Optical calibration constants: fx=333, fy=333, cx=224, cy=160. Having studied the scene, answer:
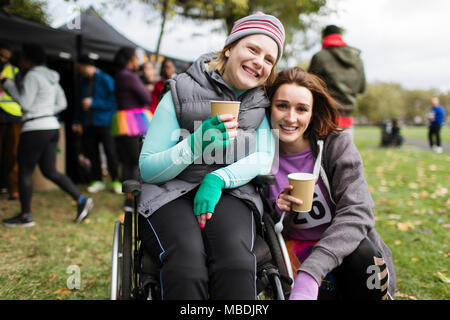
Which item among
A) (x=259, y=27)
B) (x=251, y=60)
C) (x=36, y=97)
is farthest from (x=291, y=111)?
(x=36, y=97)

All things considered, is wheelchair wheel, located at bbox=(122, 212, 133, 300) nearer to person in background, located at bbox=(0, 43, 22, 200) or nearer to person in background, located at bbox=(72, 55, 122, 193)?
person in background, located at bbox=(0, 43, 22, 200)

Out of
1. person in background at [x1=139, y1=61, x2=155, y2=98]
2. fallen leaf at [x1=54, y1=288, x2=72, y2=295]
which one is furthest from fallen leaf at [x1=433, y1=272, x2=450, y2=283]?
person in background at [x1=139, y1=61, x2=155, y2=98]

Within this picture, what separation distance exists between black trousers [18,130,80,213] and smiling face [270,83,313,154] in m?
2.83

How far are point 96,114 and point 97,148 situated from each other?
643 mm

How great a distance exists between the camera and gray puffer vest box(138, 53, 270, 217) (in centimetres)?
174

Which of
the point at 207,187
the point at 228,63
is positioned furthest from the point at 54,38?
the point at 207,187

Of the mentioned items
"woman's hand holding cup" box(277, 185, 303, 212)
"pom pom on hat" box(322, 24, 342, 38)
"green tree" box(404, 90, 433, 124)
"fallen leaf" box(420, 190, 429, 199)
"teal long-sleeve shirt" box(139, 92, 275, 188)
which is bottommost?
"fallen leaf" box(420, 190, 429, 199)

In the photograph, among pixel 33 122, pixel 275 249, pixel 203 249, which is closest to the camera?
pixel 203 249

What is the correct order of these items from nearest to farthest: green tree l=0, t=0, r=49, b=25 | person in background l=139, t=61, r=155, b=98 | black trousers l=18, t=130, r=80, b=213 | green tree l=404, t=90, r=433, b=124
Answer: black trousers l=18, t=130, r=80, b=213 → green tree l=0, t=0, r=49, b=25 → person in background l=139, t=61, r=155, b=98 → green tree l=404, t=90, r=433, b=124

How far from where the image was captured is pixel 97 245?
137 inches

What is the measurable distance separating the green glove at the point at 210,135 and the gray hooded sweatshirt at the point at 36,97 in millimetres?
2750

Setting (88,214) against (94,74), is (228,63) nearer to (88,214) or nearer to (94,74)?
(88,214)

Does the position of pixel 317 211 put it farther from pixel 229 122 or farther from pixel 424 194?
pixel 424 194
